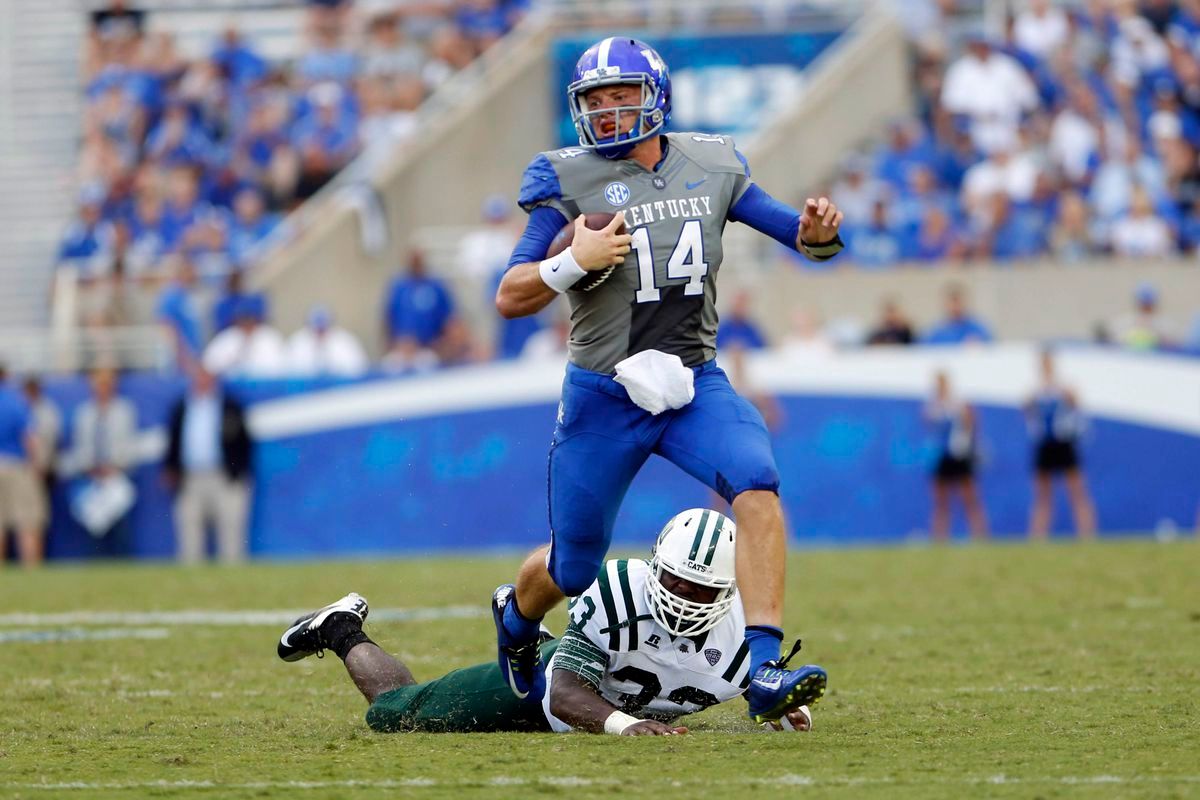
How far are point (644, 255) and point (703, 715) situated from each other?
1441 millimetres

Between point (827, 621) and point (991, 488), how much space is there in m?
5.75

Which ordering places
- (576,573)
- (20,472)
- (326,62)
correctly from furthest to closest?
(326,62)
(20,472)
(576,573)

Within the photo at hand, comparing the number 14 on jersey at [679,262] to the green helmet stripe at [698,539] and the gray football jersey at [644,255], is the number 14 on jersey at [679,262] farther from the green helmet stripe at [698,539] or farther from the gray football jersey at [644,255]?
the green helmet stripe at [698,539]

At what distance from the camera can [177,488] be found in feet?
44.6

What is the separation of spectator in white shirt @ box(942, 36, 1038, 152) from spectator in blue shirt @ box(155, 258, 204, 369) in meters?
6.58

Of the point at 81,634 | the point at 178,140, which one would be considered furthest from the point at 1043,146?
the point at 81,634

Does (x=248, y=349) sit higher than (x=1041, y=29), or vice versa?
(x=1041, y=29)

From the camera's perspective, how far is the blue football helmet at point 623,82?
5449 millimetres

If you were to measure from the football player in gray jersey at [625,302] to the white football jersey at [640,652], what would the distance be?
15 centimetres

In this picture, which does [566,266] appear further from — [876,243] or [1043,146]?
[1043,146]

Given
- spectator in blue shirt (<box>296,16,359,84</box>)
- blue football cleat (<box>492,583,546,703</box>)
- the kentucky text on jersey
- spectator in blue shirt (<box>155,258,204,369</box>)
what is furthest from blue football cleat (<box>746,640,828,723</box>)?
spectator in blue shirt (<box>296,16,359,84</box>)

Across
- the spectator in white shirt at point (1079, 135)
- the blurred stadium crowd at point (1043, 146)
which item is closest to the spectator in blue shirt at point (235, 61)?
the blurred stadium crowd at point (1043, 146)

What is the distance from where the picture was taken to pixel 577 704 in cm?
520

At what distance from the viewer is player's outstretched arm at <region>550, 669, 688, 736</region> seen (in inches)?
201
